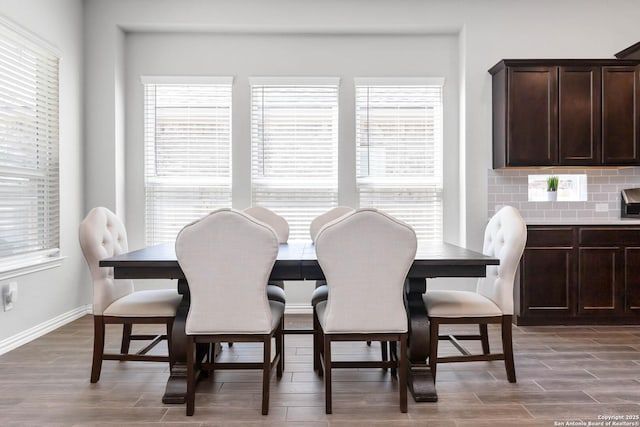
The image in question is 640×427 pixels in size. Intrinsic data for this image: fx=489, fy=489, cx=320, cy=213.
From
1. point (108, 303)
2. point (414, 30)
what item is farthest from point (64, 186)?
point (414, 30)

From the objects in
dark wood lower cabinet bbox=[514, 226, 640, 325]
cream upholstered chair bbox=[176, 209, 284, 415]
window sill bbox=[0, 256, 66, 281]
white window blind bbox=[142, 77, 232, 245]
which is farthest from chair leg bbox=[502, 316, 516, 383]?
window sill bbox=[0, 256, 66, 281]

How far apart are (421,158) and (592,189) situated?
169 centimetres

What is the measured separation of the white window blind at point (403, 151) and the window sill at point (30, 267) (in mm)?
2820

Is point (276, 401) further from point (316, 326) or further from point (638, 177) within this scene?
point (638, 177)

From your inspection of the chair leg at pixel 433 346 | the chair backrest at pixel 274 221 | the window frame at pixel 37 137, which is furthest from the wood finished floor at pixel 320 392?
the chair backrest at pixel 274 221

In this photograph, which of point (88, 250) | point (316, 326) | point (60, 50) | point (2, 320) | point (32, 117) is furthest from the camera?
point (60, 50)

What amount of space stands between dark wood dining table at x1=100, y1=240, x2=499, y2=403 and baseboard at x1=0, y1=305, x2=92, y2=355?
1521mm

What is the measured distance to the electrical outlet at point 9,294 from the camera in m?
3.49

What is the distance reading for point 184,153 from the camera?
4.91m

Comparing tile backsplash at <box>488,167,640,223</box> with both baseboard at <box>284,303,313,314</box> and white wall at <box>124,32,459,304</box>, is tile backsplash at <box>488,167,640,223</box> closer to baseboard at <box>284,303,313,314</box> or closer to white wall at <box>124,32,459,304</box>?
white wall at <box>124,32,459,304</box>

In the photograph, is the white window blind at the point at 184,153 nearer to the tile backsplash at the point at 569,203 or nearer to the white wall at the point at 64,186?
the white wall at the point at 64,186

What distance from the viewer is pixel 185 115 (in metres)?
4.90

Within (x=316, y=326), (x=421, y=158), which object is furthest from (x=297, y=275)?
(x=421, y=158)

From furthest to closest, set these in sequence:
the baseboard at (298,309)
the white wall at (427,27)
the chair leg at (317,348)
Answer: the baseboard at (298,309)
the white wall at (427,27)
the chair leg at (317,348)
